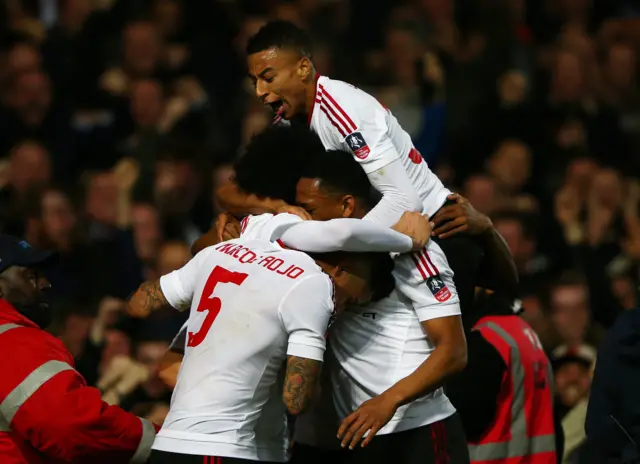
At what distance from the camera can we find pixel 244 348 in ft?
14.8

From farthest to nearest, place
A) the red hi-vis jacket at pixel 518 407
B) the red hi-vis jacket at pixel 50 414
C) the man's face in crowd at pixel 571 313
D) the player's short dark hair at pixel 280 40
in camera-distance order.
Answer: the man's face in crowd at pixel 571 313 < the red hi-vis jacket at pixel 518 407 < the player's short dark hair at pixel 280 40 < the red hi-vis jacket at pixel 50 414

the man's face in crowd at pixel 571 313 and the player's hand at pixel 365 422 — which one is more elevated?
the player's hand at pixel 365 422

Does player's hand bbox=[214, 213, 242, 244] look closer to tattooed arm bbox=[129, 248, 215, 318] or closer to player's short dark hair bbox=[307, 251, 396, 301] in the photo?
tattooed arm bbox=[129, 248, 215, 318]

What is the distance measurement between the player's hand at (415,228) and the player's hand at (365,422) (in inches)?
24.2

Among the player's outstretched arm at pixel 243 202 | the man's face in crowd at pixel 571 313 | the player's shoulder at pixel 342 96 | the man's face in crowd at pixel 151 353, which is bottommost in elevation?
the man's face in crowd at pixel 571 313

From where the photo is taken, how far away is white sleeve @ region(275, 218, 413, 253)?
4543 millimetres

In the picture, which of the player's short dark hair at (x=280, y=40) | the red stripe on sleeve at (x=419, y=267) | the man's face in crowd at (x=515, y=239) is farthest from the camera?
the man's face in crowd at (x=515, y=239)

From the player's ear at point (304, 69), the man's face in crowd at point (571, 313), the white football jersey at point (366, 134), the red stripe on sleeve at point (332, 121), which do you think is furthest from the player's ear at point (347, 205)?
Answer: the man's face in crowd at point (571, 313)

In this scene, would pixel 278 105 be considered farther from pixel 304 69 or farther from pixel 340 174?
pixel 340 174

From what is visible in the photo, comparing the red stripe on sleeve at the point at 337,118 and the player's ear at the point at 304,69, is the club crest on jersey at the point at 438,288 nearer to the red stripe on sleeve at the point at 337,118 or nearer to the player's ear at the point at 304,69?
the red stripe on sleeve at the point at 337,118

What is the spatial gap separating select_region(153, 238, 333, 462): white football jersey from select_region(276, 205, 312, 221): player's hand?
272 mm

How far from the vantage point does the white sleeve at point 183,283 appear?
4781 mm

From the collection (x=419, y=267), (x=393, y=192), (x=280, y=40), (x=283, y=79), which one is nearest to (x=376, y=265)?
(x=419, y=267)

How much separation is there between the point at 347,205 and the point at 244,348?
745mm
